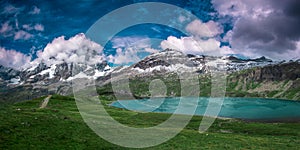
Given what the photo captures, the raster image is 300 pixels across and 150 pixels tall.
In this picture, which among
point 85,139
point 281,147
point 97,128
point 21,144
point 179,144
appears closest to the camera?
point 21,144

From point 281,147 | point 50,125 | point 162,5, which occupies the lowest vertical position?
point 281,147

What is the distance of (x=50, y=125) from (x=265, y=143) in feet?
120

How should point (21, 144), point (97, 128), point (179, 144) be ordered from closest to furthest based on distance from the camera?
point (21, 144), point (179, 144), point (97, 128)

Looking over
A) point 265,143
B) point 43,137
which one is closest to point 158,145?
point 43,137

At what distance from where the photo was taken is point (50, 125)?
37.6m

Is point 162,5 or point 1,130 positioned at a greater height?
point 162,5

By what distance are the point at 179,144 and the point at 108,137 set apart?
1111 centimetres

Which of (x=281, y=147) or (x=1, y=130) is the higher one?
(x=1, y=130)

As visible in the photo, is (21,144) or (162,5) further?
(162,5)

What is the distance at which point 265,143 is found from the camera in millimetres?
40312

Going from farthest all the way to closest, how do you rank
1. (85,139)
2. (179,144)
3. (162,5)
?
(179,144) → (85,139) → (162,5)

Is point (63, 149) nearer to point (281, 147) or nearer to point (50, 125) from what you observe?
point (50, 125)

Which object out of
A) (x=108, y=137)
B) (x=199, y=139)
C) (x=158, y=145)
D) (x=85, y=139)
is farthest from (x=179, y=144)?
(x=85, y=139)

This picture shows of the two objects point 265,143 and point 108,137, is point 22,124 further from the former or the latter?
point 265,143
